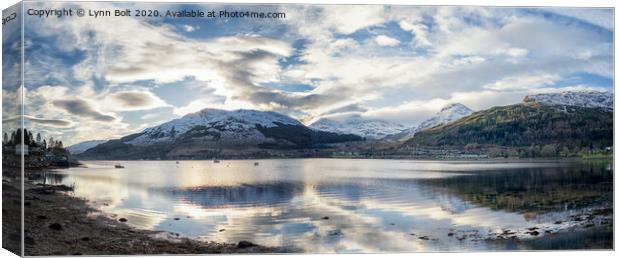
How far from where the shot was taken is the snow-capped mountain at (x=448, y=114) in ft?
74.1

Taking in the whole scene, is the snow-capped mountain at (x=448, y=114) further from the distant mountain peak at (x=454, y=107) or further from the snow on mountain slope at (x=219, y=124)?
the snow on mountain slope at (x=219, y=124)

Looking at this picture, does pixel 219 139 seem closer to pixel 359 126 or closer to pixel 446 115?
pixel 359 126

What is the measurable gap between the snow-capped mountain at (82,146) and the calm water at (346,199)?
56 centimetres

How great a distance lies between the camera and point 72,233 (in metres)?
20.5

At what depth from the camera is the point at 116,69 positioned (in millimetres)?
21109

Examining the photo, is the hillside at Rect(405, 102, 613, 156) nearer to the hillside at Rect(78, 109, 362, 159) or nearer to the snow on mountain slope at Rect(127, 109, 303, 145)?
the hillside at Rect(78, 109, 362, 159)

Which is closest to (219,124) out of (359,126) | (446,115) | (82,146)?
(82,146)

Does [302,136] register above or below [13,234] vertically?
above

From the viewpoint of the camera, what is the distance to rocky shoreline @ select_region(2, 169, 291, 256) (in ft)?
66.5

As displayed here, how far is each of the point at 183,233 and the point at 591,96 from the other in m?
13.8

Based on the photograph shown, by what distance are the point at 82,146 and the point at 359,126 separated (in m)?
8.68

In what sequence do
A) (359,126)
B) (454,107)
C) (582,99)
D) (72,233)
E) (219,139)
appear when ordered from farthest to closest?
(582,99)
(359,126)
(454,107)
(219,139)
(72,233)

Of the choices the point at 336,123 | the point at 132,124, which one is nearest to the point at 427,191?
the point at 336,123

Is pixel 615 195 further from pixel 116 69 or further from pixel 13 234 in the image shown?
pixel 13 234
